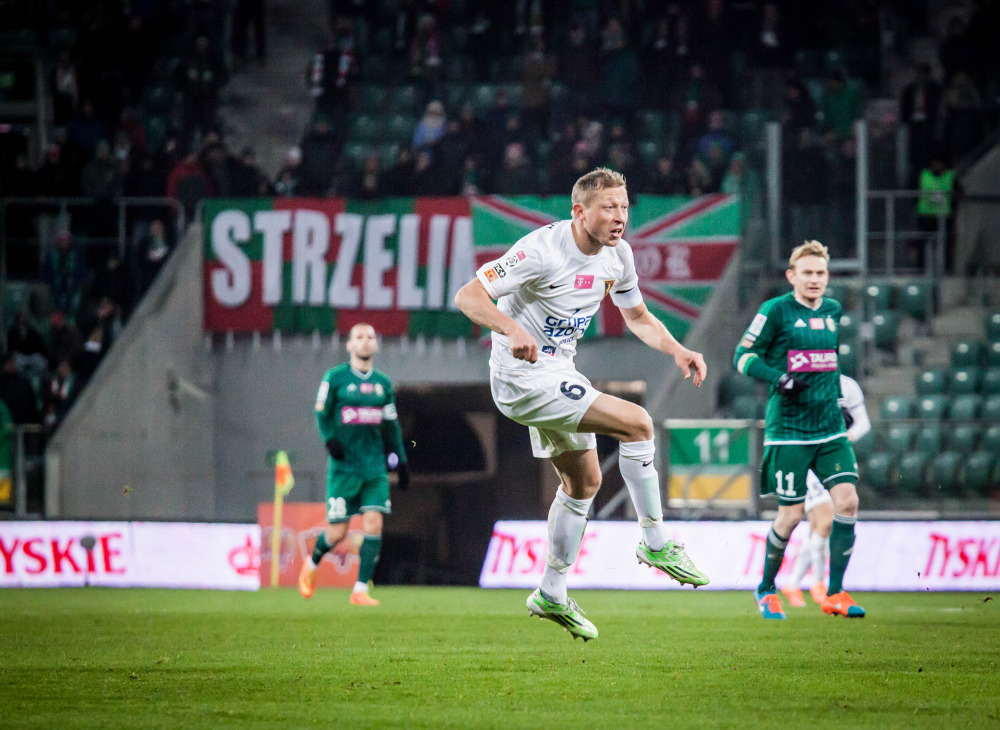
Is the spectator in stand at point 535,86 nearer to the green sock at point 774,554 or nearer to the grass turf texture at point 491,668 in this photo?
the grass turf texture at point 491,668

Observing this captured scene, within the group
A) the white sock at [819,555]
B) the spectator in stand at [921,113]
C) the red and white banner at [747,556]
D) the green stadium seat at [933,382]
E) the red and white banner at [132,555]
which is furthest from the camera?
the spectator in stand at [921,113]

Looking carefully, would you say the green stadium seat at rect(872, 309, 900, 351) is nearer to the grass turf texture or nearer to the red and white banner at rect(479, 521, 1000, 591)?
A: the red and white banner at rect(479, 521, 1000, 591)

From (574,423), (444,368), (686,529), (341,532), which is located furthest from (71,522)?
(574,423)

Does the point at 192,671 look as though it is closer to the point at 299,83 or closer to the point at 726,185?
the point at 726,185

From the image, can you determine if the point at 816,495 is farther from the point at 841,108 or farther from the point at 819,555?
the point at 841,108

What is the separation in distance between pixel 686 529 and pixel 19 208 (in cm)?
931

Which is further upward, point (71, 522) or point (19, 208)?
point (19, 208)

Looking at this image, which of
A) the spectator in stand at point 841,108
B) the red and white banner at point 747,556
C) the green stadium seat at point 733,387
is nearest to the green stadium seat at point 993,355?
the green stadium seat at point 733,387

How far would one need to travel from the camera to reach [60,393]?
53.0ft

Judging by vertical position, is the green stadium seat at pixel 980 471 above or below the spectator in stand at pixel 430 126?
below

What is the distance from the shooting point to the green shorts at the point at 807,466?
897 cm

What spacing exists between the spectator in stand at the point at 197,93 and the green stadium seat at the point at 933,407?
31.5 feet

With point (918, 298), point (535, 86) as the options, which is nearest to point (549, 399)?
point (918, 298)

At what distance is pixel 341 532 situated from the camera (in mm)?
11430
